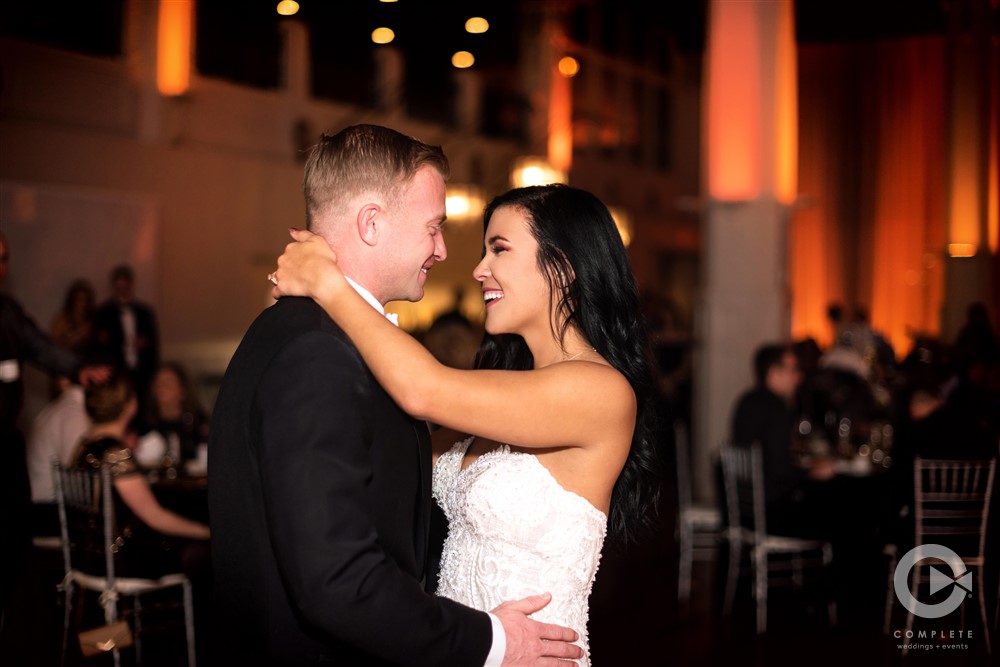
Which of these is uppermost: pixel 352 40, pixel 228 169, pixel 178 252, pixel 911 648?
pixel 352 40

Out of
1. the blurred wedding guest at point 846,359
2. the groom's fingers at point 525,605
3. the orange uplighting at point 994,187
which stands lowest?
the groom's fingers at point 525,605

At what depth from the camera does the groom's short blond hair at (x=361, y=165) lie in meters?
1.53

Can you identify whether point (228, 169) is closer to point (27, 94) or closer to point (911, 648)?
point (27, 94)

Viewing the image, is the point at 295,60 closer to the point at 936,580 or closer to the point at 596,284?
the point at 936,580

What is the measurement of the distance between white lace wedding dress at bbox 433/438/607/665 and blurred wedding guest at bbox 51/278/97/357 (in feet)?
21.8

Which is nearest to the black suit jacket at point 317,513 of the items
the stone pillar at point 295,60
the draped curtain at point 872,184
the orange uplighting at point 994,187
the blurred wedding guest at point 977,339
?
the blurred wedding guest at point 977,339

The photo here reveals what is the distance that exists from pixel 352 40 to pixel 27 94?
4310mm

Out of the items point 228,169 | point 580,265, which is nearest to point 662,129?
point 228,169

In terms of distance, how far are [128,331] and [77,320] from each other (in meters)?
0.38

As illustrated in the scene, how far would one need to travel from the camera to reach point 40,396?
26.8 feet

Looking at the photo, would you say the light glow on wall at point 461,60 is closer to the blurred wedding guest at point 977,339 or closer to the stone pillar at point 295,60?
the stone pillar at point 295,60

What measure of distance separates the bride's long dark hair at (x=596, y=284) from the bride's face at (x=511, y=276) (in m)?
0.02

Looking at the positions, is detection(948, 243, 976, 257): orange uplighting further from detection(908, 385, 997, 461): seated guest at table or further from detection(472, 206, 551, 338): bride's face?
detection(472, 206, 551, 338): bride's face

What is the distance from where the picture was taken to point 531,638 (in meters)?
1.58
